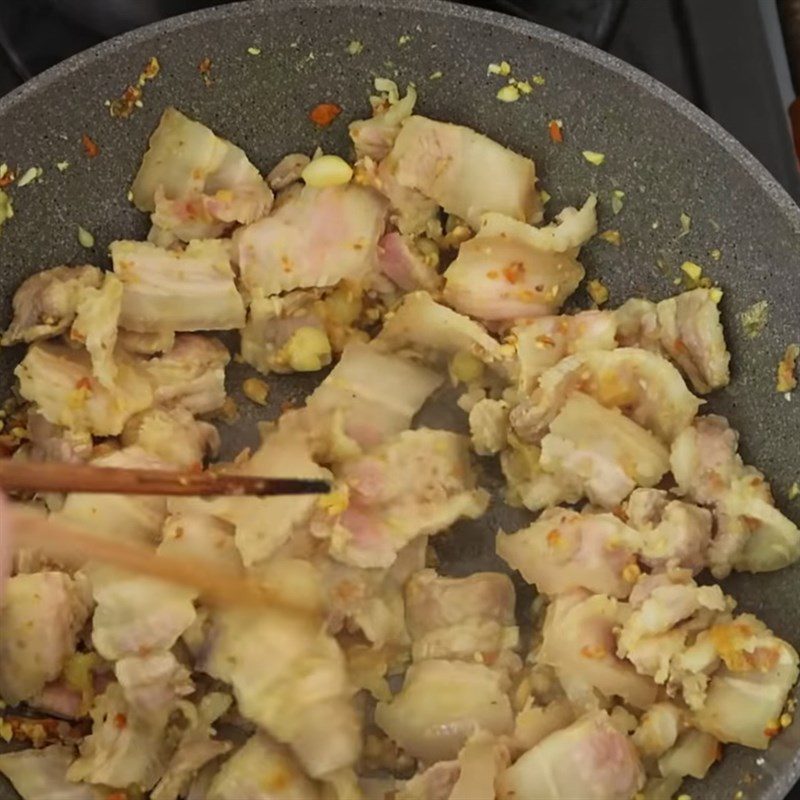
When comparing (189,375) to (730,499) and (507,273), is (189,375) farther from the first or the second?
(730,499)

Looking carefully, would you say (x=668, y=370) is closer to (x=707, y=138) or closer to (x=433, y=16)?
(x=707, y=138)

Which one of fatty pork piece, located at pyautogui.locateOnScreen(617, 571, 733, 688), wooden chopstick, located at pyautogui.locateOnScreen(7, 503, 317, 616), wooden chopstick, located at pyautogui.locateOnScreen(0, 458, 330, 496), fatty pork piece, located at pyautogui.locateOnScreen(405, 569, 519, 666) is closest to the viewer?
wooden chopstick, located at pyautogui.locateOnScreen(0, 458, 330, 496)

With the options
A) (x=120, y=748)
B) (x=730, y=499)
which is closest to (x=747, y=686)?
(x=730, y=499)

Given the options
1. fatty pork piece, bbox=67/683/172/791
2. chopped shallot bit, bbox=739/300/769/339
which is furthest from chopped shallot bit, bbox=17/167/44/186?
chopped shallot bit, bbox=739/300/769/339

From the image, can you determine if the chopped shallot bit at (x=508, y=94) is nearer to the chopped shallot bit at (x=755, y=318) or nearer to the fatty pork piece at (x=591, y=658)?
the chopped shallot bit at (x=755, y=318)

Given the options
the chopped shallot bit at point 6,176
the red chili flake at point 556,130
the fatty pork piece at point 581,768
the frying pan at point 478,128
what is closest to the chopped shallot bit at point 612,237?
the frying pan at point 478,128

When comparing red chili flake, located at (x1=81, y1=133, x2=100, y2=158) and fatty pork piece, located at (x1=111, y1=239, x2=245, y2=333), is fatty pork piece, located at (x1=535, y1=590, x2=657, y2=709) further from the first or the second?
red chili flake, located at (x1=81, y1=133, x2=100, y2=158)
